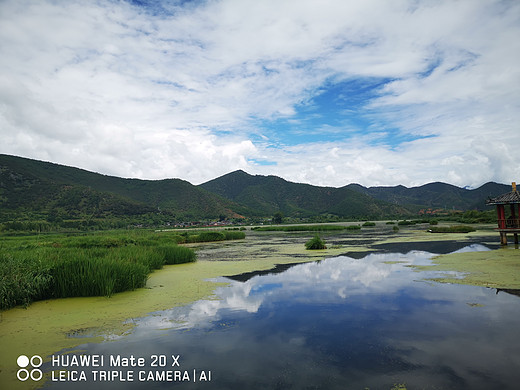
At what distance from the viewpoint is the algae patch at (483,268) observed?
1167 centimetres

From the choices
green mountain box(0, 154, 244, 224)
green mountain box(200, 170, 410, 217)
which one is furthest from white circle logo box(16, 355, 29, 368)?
green mountain box(200, 170, 410, 217)

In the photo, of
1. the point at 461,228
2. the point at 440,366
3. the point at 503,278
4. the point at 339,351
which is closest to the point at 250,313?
the point at 339,351

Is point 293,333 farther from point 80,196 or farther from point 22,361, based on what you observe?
point 80,196

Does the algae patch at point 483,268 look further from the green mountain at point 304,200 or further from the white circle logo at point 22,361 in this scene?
the green mountain at point 304,200

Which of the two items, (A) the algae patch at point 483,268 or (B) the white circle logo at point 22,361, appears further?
(A) the algae patch at point 483,268

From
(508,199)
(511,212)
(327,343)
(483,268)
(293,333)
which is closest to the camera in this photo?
(327,343)

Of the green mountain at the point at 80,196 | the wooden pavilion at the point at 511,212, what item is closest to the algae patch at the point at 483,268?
the wooden pavilion at the point at 511,212

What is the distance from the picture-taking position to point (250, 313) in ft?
30.6

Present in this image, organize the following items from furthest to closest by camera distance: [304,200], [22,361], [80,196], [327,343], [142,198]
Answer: [304,200], [142,198], [80,196], [327,343], [22,361]

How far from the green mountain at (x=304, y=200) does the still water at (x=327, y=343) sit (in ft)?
408

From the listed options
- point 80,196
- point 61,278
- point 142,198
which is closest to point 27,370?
point 61,278

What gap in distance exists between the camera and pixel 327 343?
269 inches

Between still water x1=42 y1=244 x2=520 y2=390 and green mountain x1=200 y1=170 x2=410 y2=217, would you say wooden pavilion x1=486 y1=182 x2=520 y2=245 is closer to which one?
still water x1=42 y1=244 x2=520 y2=390

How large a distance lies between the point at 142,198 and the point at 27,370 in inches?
4602
